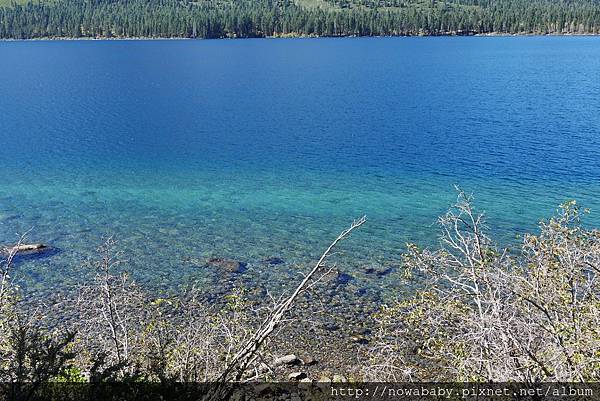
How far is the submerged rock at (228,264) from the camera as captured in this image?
2553 cm

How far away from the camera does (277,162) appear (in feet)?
146

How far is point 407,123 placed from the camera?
57188 millimetres

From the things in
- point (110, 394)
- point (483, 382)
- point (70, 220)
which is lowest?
point (70, 220)

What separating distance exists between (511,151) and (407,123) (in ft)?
47.3

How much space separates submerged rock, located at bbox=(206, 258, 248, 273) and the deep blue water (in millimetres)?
521

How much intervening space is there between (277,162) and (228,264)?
64.0ft

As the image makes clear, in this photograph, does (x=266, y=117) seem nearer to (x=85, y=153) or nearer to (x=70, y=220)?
(x=85, y=153)

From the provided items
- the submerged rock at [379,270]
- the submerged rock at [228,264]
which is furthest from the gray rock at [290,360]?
the submerged rock at [228,264]

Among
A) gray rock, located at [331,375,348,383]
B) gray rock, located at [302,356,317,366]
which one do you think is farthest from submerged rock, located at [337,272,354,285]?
gray rock, located at [331,375,348,383]

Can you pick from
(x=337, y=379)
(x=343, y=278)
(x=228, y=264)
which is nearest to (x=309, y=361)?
(x=337, y=379)

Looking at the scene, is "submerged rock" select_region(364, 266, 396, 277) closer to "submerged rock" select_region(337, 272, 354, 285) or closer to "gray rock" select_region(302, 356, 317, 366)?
"submerged rock" select_region(337, 272, 354, 285)

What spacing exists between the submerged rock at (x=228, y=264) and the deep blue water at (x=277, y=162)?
0.52m

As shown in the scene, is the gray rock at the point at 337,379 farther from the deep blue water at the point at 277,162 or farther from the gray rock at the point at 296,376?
the deep blue water at the point at 277,162

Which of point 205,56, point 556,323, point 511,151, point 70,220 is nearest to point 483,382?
point 556,323
